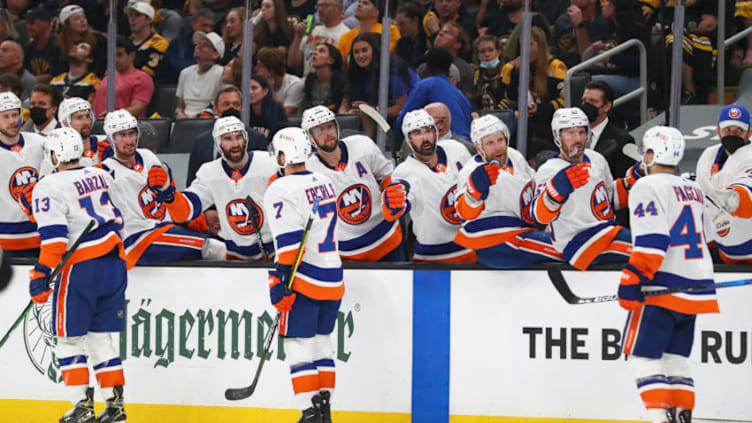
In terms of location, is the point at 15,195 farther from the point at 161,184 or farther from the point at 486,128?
the point at 486,128

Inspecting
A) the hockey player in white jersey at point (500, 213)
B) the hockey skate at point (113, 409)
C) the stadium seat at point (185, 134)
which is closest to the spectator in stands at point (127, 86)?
the stadium seat at point (185, 134)

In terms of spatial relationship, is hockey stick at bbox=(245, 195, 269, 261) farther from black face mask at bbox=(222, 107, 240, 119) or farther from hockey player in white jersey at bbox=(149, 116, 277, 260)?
black face mask at bbox=(222, 107, 240, 119)

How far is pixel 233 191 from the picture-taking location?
5531 mm

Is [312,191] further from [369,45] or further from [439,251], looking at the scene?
[369,45]

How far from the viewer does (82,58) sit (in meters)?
7.93

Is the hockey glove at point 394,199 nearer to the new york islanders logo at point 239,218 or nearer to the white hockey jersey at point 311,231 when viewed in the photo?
the white hockey jersey at point 311,231

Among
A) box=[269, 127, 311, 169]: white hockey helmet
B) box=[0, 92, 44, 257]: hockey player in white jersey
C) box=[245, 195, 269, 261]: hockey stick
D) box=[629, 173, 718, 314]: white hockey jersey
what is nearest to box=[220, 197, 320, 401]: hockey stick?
box=[269, 127, 311, 169]: white hockey helmet

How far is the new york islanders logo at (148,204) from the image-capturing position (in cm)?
563

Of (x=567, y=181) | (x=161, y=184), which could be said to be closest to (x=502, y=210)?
(x=567, y=181)

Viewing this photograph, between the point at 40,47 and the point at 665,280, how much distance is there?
587 centimetres

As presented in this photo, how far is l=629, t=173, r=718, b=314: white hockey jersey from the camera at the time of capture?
4.27m

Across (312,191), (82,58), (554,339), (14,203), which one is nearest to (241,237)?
(312,191)

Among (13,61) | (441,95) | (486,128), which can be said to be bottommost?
(486,128)

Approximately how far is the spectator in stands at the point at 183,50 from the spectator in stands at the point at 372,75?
172 cm
